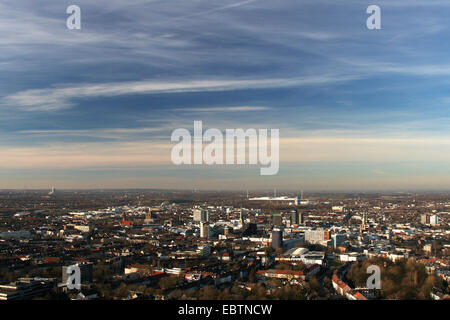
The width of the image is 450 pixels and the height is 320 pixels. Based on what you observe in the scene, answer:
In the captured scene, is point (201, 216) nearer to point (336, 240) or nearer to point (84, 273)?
point (336, 240)

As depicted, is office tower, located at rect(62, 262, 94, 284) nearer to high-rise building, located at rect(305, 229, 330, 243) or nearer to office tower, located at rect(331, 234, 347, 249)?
office tower, located at rect(331, 234, 347, 249)

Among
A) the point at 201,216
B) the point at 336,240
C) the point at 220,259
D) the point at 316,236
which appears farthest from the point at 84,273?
the point at 201,216

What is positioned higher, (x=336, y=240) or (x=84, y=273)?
(x=84, y=273)

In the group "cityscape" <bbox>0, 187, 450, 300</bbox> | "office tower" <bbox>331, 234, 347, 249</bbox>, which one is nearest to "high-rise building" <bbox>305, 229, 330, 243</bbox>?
"cityscape" <bbox>0, 187, 450, 300</bbox>

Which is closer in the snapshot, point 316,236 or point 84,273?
point 84,273

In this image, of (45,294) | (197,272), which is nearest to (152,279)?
(197,272)

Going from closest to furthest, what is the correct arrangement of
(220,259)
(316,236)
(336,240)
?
(220,259) < (336,240) < (316,236)

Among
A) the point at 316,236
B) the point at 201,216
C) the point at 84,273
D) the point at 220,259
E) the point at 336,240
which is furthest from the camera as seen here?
the point at 201,216
